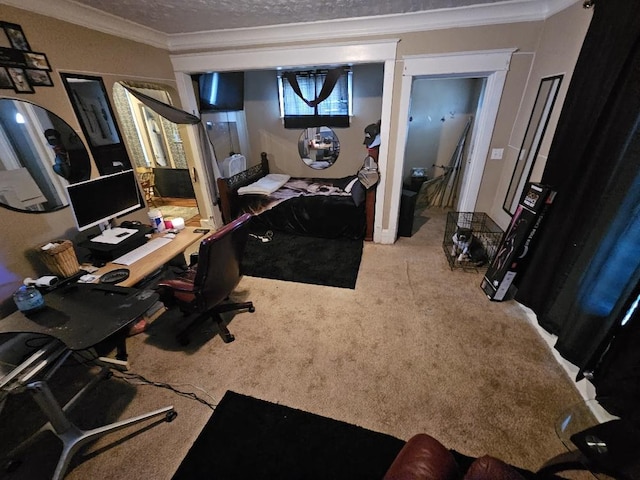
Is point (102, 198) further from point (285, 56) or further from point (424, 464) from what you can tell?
point (424, 464)

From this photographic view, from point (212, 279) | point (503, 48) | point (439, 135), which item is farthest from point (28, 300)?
point (439, 135)

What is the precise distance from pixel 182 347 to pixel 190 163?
2556mm

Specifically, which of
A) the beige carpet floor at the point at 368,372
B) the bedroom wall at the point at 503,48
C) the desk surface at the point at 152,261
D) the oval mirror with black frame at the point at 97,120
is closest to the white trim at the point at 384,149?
the bedroom wall at the point at 503,48

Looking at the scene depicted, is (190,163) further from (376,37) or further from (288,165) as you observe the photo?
(376,37)

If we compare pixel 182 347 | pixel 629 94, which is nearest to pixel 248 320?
pixel 182 347

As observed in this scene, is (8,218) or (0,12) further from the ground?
(0,12)

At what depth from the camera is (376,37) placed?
2.70m

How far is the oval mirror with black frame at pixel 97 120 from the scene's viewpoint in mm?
2221

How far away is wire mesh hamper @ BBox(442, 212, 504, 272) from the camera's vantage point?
2900 mm

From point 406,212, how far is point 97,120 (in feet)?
11.6

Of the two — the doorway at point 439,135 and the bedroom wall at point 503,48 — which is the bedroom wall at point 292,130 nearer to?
the doorway at point 439,135

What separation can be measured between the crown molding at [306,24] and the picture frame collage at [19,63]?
0.20m

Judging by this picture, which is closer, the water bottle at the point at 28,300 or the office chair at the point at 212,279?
the water bottle at the point at 28,300

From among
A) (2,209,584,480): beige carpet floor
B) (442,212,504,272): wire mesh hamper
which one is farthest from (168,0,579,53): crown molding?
(2,209,584,480): beige carpet floor
